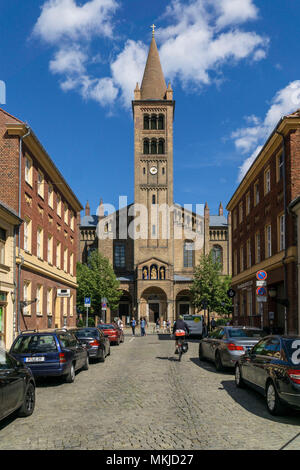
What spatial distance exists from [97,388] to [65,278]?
862 inches

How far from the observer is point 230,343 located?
44.4ft

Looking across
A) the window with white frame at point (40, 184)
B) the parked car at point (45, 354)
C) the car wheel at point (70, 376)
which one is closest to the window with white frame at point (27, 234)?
the window with white frame at point (40, 184)

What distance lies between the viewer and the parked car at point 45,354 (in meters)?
11.7

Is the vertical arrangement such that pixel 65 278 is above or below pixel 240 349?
above

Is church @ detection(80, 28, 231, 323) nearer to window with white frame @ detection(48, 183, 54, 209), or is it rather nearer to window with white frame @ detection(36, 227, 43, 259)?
window with white frame @ detection(48, 183, 54, 209)

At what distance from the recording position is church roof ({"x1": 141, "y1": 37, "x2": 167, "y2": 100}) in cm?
6216

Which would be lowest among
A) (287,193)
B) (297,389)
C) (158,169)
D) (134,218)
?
(297,389)

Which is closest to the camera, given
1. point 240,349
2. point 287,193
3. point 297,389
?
point 297,389

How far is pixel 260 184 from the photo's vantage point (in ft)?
91.6

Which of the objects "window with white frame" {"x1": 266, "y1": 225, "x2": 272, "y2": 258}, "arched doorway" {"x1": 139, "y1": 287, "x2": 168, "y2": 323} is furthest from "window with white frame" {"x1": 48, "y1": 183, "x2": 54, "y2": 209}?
"arched doorway" {"x1": 139, "y1": 287, "x2": 168, "y2": 323}

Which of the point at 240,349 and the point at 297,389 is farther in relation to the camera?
the point at 240,349

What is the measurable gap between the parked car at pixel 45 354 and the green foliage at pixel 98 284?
41715 millimetres

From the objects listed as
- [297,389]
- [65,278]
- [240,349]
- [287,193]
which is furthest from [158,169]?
[297,389]
